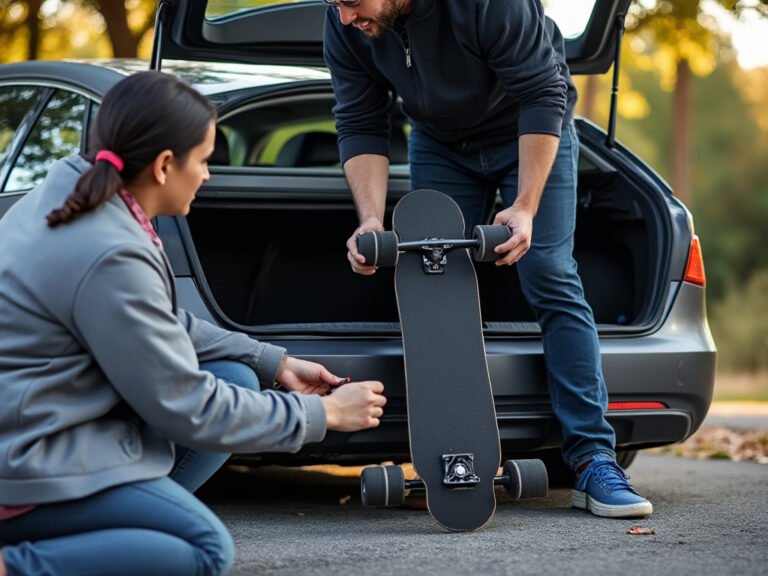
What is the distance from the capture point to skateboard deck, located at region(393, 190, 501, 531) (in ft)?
10.9

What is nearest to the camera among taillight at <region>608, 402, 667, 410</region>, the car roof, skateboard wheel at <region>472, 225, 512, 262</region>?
skateboard wheel at <region>472, 225, 512, 262</region>

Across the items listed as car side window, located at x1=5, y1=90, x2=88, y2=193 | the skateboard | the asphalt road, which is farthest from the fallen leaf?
car side window, located at x1=5, y1=90, x2=88, y2=193

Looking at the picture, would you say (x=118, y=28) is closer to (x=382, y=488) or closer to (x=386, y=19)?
(x=386, y=19)

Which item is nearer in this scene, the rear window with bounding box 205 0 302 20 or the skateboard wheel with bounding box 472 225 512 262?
the skateboard wheel with bounding box 472 225 512 262

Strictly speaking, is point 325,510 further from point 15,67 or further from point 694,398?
point 15,67

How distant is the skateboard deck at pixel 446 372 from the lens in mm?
3328

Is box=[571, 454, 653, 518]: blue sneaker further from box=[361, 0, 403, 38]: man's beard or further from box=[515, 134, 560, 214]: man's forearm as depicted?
box=[361, 0, 403, 38]: man's beard

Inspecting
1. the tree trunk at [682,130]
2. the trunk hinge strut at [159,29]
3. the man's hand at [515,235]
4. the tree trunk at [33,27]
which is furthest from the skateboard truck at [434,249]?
the tree trunk at [682,130]

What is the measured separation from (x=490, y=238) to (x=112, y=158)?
130cm

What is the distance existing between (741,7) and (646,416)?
2.29 meters

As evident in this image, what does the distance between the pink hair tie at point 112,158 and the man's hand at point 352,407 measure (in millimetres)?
650

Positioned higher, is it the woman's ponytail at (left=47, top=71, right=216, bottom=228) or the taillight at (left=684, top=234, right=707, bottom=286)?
the woman's ponytail at (left=47, top=71, right=216, bottom=228)

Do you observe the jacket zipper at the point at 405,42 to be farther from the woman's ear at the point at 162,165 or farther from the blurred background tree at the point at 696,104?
the woman's ear at the point at 162,165

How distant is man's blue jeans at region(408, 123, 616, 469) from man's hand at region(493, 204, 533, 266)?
191 millimetres
